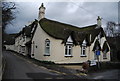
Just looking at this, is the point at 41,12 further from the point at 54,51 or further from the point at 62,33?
the point at 54,51

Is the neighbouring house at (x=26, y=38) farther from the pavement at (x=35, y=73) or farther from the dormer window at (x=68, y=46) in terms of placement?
the pavement at (x=35, y=73)

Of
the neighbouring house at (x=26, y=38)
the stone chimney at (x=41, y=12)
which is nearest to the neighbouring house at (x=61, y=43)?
the stone chimney at (x=41, y=12)

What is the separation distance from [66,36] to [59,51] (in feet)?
7.94

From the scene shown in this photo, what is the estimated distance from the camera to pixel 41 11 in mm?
26266

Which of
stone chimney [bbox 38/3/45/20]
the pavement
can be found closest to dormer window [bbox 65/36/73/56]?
stone chimney [bbox 38/3/45/20]

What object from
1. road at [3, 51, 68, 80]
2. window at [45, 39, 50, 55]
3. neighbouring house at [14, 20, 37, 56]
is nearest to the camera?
road at [3, 51, 68, 80]

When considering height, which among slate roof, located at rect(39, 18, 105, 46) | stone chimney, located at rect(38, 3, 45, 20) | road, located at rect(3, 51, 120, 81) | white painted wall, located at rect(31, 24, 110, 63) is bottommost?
road, located at rect(3, 51, 120, 81)

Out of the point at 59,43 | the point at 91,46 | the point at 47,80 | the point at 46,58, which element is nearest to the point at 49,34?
the point at 59,43

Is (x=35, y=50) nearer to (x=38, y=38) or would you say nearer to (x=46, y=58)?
(x=38, y=38)

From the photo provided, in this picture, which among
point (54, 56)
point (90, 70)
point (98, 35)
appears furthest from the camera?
point (98, 35)

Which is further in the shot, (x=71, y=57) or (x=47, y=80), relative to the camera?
(x=71, y=57)

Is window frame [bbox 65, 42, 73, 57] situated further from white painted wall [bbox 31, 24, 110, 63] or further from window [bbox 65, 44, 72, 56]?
white painted wall [bbox 31, 24, 110, 63]

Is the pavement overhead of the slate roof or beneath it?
beneath

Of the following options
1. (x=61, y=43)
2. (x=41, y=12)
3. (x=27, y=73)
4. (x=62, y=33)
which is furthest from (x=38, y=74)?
(x=41, y=12)
